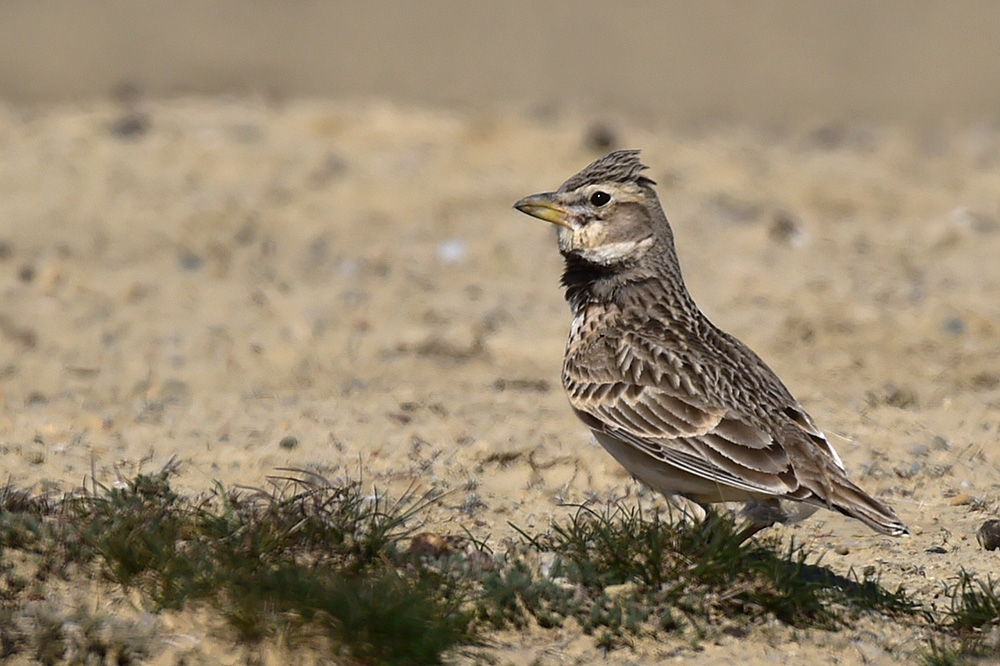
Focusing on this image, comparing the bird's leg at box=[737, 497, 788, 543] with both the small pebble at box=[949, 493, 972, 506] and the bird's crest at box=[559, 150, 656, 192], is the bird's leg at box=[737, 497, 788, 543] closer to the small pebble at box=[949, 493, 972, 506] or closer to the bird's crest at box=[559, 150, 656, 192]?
the small pebble at box=[949, 493, 972, 506]

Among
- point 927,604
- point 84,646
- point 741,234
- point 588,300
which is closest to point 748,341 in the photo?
point 741,234

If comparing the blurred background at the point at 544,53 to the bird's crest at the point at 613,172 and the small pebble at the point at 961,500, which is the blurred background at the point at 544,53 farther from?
the small pebble at the point at 961,500

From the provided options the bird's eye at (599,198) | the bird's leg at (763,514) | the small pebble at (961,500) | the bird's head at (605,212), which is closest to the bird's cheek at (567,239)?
the bird's head at (605,212)

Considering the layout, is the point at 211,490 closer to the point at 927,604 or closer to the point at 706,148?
the point at 927,604

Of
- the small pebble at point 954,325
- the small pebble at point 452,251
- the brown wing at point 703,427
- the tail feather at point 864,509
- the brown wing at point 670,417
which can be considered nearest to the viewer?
the tail feather at point 864,509

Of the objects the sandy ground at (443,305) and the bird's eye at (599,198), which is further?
the sandy ground at (443,305)

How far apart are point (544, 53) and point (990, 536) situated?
14881mm

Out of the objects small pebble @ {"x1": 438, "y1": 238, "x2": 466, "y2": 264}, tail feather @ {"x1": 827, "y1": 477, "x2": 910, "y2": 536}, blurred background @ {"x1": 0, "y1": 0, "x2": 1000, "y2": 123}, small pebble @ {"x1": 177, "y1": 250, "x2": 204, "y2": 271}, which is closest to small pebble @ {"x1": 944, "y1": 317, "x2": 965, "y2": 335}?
small pebble @ {"x1": 438, "y1": 238, "x2": 466, "y2": 264}

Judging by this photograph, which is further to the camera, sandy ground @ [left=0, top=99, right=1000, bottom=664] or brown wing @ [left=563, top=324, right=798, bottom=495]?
sandy ground @ [left=0, top=99, right=1000, bottom=664]

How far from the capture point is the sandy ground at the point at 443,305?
19.8 feet

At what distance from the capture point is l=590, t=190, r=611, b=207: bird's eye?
591cm

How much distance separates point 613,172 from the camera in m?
5.93

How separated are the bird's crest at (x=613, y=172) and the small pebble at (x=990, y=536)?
1792 mm

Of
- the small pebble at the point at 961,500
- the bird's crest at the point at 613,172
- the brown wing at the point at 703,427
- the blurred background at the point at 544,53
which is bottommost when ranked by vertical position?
the small pebble at the point at 961,500
